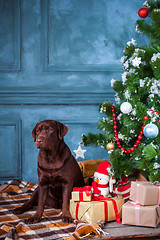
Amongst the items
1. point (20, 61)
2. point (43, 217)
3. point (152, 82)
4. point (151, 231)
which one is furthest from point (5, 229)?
point (20, 61)

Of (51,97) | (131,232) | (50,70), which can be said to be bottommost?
(131,232)

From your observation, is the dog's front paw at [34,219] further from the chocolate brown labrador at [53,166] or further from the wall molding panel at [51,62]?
the wall molding panel at [51,62]

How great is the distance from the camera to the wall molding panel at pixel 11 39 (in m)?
2.71

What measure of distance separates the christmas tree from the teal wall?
75 centimetres

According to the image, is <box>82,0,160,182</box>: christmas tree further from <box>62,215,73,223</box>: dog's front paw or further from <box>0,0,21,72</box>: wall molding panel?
<box>0,0,21,72</box>: wall molding panel

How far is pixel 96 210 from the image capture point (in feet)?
5.42

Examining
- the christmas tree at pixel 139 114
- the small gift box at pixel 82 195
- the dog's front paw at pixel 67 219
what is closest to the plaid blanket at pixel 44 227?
the dog's front paw at pixel 67 219

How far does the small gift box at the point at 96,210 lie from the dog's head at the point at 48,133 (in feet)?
1.28

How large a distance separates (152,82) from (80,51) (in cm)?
127

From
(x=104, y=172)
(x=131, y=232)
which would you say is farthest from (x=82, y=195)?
(x=131, y=232)

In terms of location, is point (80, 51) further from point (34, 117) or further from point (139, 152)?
point (139, 152)

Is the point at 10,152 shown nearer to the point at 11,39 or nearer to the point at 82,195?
the point at 11,39

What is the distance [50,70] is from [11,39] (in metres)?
0.48

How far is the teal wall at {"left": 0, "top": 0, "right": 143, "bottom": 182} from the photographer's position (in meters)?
2.71
